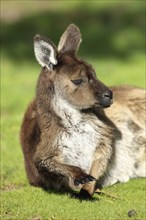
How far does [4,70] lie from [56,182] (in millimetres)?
12126

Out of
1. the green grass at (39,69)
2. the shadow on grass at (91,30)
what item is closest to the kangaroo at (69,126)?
the green grass at (39,69)

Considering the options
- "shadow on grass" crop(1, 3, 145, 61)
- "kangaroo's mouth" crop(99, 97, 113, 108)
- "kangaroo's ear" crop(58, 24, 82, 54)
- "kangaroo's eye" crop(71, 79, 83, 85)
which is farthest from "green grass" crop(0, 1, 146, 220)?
"kangaroo's ear" crop(58, 24, 82, 54)

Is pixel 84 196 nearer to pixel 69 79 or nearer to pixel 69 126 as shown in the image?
pixel 69 126

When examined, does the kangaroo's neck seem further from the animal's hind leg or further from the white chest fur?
the animal's hind leg

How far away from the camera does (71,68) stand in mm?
7633

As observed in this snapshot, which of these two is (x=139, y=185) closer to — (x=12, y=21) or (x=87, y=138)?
(x=87, y=138)

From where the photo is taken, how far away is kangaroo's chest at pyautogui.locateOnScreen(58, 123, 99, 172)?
7805 millimetres

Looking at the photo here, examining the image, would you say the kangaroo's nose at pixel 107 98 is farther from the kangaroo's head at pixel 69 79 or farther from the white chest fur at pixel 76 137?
the white chest fur at pixel 76 137

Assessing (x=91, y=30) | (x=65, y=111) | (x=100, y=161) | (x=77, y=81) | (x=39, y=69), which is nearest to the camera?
(x=77, y=81)

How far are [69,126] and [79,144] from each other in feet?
0.81

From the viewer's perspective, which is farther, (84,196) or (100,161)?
(100,161)

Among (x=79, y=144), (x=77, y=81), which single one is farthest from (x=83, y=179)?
(x=77, y=81)

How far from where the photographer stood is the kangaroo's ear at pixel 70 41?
7980 mm

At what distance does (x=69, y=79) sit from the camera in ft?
25.1
